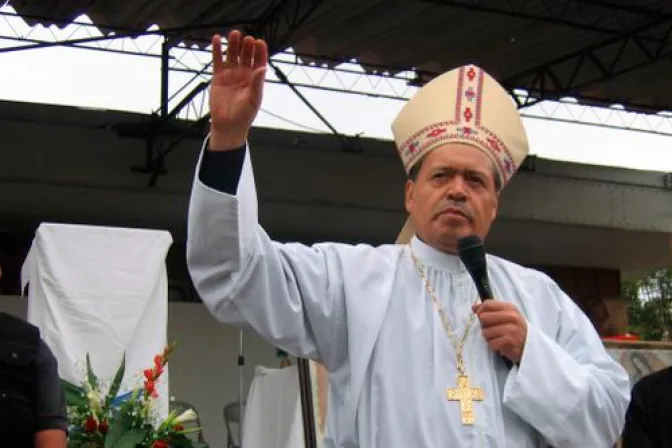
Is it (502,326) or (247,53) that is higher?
(247,53)

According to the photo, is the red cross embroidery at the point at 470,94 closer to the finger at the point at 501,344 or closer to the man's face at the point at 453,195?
the man's face at the point at 453,195

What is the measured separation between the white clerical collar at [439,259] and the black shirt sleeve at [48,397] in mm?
1362

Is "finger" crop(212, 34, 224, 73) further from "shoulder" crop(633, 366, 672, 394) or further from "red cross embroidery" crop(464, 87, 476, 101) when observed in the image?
"shoulder" crop(633, 366, 672, 394)

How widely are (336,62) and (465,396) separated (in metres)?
8.56

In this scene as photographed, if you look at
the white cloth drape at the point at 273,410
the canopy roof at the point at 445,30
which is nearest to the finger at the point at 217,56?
the white cloth drape at the point at 273,410

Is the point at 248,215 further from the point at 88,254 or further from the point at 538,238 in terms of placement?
the point at 538,238

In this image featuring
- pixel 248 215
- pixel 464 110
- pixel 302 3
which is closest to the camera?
pixel 248 215

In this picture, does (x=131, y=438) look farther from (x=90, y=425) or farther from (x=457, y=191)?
(x=457, y=191)

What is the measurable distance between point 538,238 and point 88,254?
24.3 ft

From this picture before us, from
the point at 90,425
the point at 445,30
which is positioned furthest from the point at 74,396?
the point at 445,30

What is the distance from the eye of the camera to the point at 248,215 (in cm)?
151

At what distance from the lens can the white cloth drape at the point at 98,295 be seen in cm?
504

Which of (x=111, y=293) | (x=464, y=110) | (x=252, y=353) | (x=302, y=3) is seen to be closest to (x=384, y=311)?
(x=464, y=110)

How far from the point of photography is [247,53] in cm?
151
